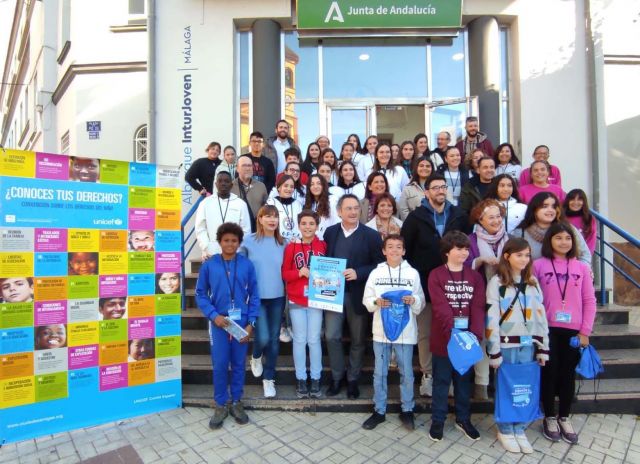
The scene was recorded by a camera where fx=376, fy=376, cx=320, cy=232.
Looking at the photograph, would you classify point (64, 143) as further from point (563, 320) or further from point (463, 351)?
point (563, 320)

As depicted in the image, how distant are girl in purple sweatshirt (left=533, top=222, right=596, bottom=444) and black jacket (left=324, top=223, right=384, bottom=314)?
149 cm

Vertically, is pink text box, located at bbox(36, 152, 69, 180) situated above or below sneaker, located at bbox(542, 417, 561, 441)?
above

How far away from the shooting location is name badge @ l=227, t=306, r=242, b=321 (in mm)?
3500

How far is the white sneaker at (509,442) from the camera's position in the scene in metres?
3.11

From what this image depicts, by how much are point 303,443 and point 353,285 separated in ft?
4.79

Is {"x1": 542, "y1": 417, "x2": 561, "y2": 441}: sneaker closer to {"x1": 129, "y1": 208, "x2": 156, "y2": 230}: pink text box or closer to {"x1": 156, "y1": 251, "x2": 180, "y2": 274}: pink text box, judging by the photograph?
{"x1": 156, "y1": 251, "x2": 180, "y2": 274}: pink text box

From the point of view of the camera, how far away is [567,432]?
328 cm

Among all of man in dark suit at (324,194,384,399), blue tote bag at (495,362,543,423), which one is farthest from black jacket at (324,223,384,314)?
blue tote bag at (495,362,543,423)

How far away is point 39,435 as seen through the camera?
326 centimetres

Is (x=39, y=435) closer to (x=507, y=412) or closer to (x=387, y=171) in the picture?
(x=507, y=412)

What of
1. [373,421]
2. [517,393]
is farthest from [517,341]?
[373,421]

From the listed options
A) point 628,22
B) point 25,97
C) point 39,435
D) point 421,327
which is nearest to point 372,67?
point 628,22

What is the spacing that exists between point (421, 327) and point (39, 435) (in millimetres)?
3576

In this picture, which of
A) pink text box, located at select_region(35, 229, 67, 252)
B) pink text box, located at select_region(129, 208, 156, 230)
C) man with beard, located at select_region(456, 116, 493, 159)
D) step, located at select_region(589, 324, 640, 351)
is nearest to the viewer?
pink text box, located at select_region(35, 229, 67, 252)
